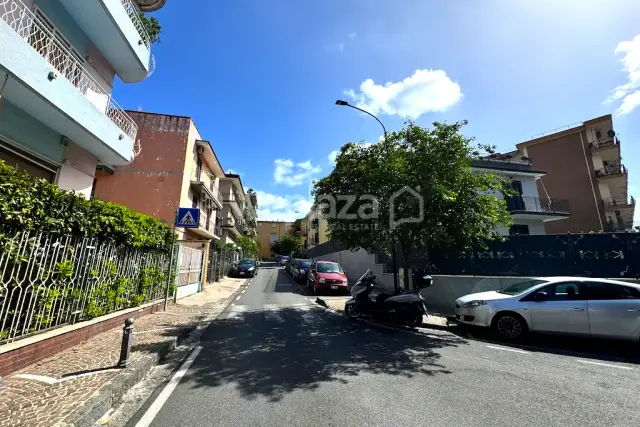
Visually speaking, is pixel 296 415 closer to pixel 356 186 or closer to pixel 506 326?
pixel 506 326

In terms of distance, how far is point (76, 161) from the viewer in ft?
26.3

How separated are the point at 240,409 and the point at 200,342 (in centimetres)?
351

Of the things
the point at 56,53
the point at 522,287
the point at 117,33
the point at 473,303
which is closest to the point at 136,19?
the point at 117,33

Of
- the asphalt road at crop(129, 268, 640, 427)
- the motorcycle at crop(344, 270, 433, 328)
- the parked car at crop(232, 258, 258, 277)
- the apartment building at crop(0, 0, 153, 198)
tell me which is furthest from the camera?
the parked car at crop(232, 258, 258, 277)

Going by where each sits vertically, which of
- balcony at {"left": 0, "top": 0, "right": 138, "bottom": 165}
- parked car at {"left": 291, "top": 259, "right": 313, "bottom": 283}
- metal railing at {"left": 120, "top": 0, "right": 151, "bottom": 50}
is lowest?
parked car at {"left": 291, "top": 259, "right": 313, "bottom": 283}

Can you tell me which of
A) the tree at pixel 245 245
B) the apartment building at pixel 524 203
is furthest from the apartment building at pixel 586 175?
the tree at pixel 245 245

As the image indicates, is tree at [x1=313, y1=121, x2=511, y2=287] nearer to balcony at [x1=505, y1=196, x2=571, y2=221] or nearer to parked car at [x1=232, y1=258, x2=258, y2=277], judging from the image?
balcony at [x1=505, y1=196, x2=571, y2=221]

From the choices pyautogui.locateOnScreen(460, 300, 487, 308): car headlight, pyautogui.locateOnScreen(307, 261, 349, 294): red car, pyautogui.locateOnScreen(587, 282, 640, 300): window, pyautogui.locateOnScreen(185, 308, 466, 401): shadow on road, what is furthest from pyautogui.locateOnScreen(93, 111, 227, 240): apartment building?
pyautogui.locateOnScreen(587, 282, 640, 300): window

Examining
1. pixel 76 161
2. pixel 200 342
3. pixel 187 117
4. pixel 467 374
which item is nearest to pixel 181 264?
pixel 76 161

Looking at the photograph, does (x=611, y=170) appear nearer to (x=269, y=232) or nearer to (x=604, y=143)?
(x=604, y=143)

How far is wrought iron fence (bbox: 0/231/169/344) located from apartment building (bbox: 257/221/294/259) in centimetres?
7868

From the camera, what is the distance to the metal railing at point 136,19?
27.7 feet

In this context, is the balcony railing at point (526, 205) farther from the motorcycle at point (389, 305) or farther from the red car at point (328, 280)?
the motorcycle at point (389, 305)

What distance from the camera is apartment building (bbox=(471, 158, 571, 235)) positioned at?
63.8 ft
